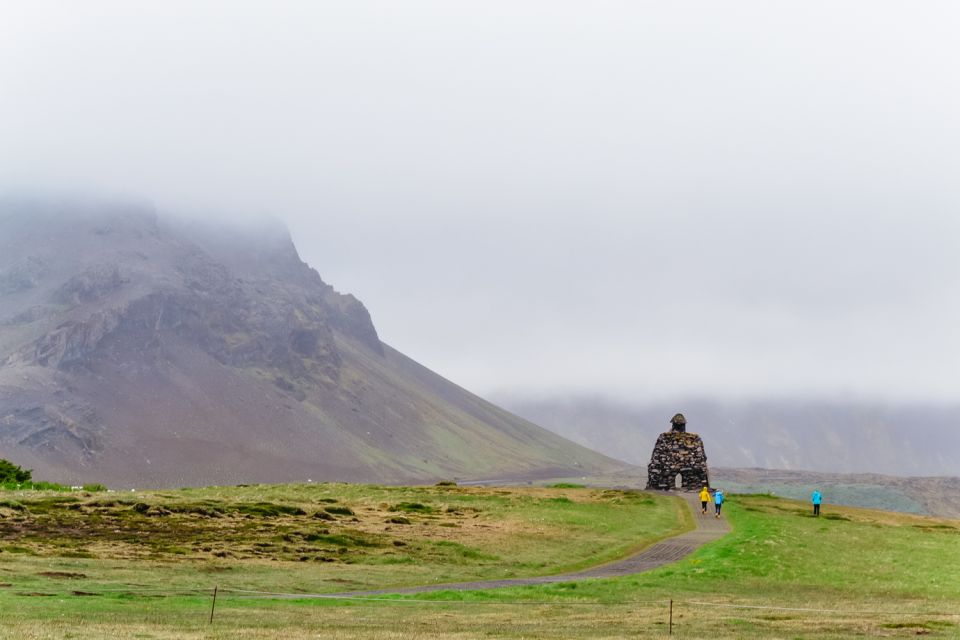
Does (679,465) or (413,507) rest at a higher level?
(679,465)

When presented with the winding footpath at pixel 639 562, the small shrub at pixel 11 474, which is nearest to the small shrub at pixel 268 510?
the winding footpath at pixel 639 562

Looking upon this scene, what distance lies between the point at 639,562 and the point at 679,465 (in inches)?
1874

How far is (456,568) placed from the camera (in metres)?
57.1

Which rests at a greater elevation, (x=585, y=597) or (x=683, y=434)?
(x=683, y=434)

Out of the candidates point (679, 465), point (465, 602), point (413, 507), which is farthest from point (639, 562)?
point (679, 465)

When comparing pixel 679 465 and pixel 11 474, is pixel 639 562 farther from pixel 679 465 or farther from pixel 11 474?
pixel 11 474

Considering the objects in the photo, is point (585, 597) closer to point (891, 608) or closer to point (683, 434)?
point (891, 608)

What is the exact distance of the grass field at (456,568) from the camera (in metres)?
34.8

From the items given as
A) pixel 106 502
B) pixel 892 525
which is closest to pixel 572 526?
pixel 892 525

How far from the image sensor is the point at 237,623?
34.3 m

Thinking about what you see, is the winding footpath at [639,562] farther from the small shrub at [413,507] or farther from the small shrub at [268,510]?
the small shrub at [268,510]

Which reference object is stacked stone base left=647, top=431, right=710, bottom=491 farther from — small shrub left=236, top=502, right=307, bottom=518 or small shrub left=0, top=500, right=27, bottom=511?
small shrub left=0, top=500, right=27, bottom=511

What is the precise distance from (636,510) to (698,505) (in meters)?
8.38

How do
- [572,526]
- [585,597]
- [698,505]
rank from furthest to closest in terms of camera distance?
[698,505] < [572,526] < [585,597]
